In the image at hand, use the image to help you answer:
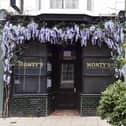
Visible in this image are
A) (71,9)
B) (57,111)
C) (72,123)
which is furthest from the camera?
(57,111)

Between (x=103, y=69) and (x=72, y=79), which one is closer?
(x=103, y=69)

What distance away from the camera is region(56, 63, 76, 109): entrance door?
17828 millimetres

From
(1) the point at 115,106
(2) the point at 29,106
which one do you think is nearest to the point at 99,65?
(2) the point at 29,106

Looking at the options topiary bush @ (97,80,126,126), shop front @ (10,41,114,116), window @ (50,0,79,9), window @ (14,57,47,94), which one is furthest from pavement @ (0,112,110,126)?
window @ (50,0,79,9)

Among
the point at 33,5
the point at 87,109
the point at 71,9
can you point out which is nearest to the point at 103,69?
the point at 87,109

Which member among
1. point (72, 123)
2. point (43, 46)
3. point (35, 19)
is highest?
point (35, 19)

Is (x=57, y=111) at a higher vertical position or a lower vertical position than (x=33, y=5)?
lower

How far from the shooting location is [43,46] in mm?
16312

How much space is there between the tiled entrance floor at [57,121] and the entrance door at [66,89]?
1.24m

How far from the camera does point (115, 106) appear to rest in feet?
32.9

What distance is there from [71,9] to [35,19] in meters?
1.52

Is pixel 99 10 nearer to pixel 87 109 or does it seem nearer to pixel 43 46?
pixel 43 46

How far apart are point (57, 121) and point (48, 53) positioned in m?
3.03

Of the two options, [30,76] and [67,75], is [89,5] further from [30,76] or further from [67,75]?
[30,76]
